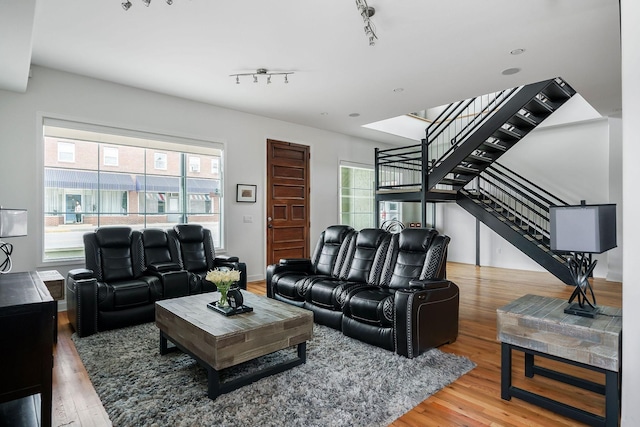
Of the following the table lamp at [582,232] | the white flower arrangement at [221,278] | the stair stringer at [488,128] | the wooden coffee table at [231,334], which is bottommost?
the wooden coffee table at [231,334]

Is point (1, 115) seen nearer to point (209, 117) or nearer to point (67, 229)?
point (67, 229)

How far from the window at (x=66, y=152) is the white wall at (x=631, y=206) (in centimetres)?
526

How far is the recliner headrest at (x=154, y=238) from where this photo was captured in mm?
4363

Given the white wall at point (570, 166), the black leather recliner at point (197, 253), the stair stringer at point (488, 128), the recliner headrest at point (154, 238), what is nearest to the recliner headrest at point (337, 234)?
the black leather recliner at point (197, 253)

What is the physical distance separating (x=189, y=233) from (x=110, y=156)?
1.47m

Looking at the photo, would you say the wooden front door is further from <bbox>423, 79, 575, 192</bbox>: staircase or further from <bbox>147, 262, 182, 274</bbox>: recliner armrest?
<bbox>423, 79, 575, 192</bbox>: staircase

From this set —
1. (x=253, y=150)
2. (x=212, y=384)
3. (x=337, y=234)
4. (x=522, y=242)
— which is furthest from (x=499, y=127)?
(x=212, y=384)

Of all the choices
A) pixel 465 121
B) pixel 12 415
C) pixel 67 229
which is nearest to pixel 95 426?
pixel 12 415

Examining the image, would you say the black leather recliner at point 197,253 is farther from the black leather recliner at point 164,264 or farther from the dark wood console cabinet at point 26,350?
the dark wood console cabinet at point 26,350

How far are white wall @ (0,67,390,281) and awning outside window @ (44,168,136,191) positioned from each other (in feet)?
0.50

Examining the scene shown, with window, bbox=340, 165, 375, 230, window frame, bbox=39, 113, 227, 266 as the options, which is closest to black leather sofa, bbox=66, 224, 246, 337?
window frame, bbox=39, 113, 227, 266

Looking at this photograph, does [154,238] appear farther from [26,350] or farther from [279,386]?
[26,350]

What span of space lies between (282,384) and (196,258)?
2623 millimetres

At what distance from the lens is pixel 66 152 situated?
4.38 metres
